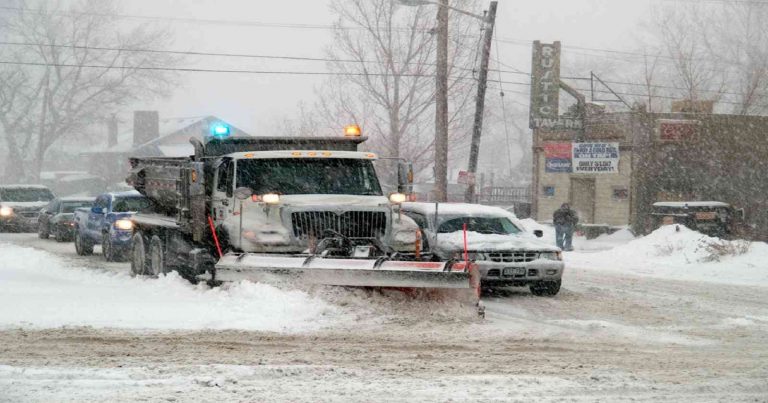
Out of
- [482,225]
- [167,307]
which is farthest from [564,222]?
[167,307]

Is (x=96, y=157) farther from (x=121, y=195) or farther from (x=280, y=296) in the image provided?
(x=280, y=296)

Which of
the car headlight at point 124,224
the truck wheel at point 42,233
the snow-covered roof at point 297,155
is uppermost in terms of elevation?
the snow-covered roof at point 297,155

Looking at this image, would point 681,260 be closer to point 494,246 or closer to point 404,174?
point 494,246

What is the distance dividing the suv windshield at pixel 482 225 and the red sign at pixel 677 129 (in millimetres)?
20643

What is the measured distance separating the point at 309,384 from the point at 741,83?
193 feet

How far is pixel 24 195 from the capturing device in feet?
116

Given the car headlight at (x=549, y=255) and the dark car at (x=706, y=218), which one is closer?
the car headlight at (x=549, y=255)

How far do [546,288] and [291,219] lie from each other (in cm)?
434

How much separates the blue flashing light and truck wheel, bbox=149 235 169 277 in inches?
83.3

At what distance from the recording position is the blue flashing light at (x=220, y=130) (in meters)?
14.5

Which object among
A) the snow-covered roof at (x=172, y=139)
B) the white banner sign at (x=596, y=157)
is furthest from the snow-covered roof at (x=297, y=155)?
the snow-covered roof at (x=172, y=139)

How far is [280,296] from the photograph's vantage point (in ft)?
37.5

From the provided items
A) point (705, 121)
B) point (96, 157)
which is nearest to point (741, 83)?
point (705, 121)

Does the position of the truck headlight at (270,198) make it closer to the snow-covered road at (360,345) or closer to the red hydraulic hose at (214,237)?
the red hydraulic hose at (214,237)
